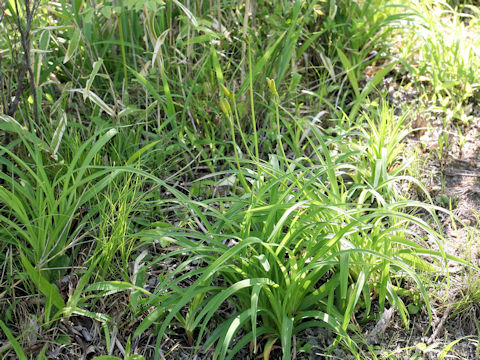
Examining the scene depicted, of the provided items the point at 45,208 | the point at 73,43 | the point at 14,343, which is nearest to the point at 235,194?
the point at 45,208

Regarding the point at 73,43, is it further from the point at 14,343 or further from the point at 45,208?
the point at 14,343

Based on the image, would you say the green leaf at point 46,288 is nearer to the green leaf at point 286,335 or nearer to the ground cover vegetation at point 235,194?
the ground cover vegetation at point 235,194

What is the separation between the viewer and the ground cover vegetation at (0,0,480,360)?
1697 millimetres

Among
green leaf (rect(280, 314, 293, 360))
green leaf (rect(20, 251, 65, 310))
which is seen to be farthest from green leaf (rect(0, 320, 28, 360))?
green leaf (rect(280, 314, 293, 360))

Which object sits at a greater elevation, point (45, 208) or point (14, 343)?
point (45, 208)

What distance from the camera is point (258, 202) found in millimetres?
1772

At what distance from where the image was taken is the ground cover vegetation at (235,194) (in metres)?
1.70

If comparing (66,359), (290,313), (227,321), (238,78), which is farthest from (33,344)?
(238,78)

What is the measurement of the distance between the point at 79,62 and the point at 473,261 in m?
1.81

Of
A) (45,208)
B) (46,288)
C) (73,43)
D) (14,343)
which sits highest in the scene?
(73,43)

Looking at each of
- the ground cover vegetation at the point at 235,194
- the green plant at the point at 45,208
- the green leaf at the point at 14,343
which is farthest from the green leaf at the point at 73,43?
the green leaf at the point at 14,343

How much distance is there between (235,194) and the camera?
2225mm

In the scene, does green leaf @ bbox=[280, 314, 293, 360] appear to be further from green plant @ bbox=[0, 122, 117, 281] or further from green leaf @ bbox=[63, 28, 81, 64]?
green leaf @ bbox=[63, 28, 81, 64]

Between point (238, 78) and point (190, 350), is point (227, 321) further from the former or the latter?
point (238, 78)
